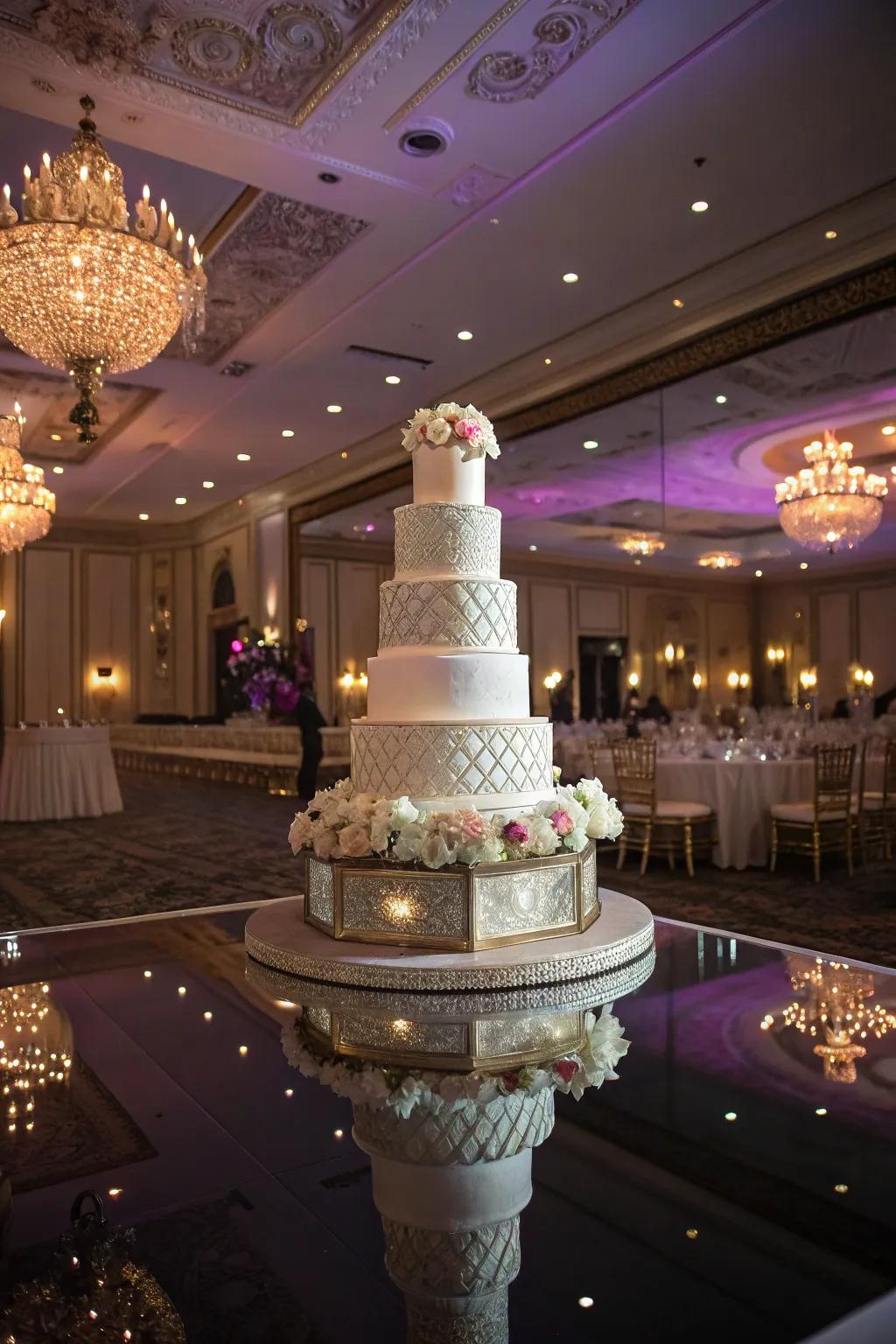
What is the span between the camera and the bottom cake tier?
3.70 meters

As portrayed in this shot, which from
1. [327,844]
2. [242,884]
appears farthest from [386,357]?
[327,844]

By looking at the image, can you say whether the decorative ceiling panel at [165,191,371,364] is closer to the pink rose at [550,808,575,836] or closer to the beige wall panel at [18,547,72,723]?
the pink rose at [550,808,575,836]

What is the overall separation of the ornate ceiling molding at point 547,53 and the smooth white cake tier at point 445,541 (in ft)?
9.38

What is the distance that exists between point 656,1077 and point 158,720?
18074mm

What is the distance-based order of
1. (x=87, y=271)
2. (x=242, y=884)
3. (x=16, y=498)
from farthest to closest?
(x=16, y=498)
(x=242, y=884)
(x=87, y=271)

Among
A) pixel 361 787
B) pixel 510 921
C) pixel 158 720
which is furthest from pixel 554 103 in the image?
pixel 158 720

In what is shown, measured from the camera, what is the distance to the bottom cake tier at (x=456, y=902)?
3695 mm

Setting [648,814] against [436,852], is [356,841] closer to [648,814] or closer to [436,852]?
[436,852]

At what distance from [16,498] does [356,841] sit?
9.11 m

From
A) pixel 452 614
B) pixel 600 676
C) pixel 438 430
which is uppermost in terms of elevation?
pixel 438 430

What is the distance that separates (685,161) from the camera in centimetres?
648

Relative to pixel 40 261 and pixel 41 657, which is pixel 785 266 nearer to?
pixel 40 261

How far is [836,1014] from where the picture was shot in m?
3.30

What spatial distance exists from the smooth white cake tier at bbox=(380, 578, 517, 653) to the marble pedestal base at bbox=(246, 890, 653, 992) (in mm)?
1234
